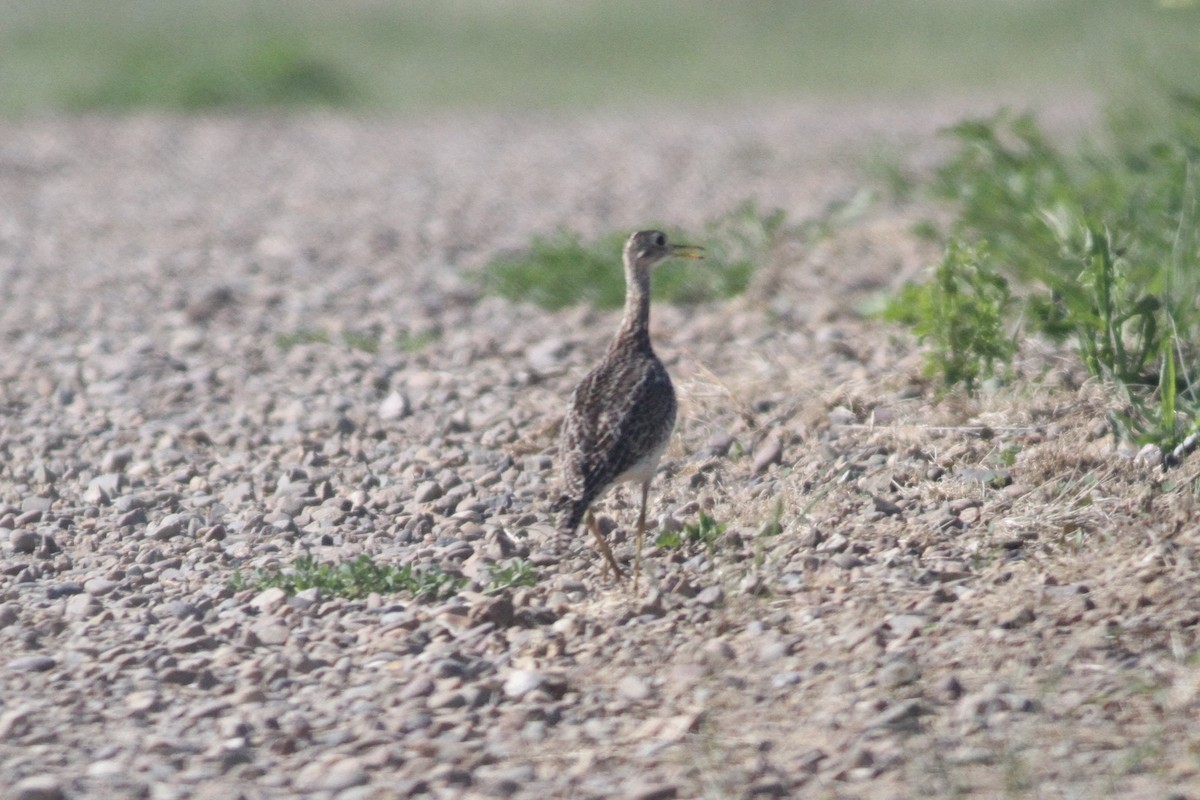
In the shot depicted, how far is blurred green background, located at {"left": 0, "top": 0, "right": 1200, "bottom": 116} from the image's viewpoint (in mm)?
21281

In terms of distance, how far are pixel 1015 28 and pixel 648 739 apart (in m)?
24.4

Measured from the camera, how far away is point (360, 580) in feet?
19.6

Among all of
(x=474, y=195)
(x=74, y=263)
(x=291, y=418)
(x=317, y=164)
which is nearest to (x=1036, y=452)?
(x=291, y=418)

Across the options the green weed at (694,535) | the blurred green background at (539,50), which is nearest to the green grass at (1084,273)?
the green weed at (694,535)

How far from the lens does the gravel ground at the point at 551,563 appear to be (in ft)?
15.3

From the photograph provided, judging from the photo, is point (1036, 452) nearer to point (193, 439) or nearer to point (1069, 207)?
point (1069, 207)

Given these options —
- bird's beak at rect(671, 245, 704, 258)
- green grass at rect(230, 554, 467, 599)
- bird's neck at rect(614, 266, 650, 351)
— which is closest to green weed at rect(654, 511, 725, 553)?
green grass at rect(230, 554, 467, 599)

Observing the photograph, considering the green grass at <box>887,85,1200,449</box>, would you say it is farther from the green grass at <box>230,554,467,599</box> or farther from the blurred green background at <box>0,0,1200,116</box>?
the blurred green background at <box>0,0,1200,116</box>

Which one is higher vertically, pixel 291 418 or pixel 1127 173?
pixel 1127 173

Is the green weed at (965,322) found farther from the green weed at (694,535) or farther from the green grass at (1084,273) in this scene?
the green weed at (694,535)

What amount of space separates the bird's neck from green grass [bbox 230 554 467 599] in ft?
4.96

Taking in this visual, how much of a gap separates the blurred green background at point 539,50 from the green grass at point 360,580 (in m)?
12.1

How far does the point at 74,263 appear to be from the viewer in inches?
477

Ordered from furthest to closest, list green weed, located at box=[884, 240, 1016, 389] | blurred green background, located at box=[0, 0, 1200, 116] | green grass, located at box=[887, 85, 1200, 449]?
blurred green background, located at box=[0, 0, 1200, 116]
green weed, located at box=[884, 240, 1016, 389]
green grass, located at box=[887, 85, 1200, 449]
